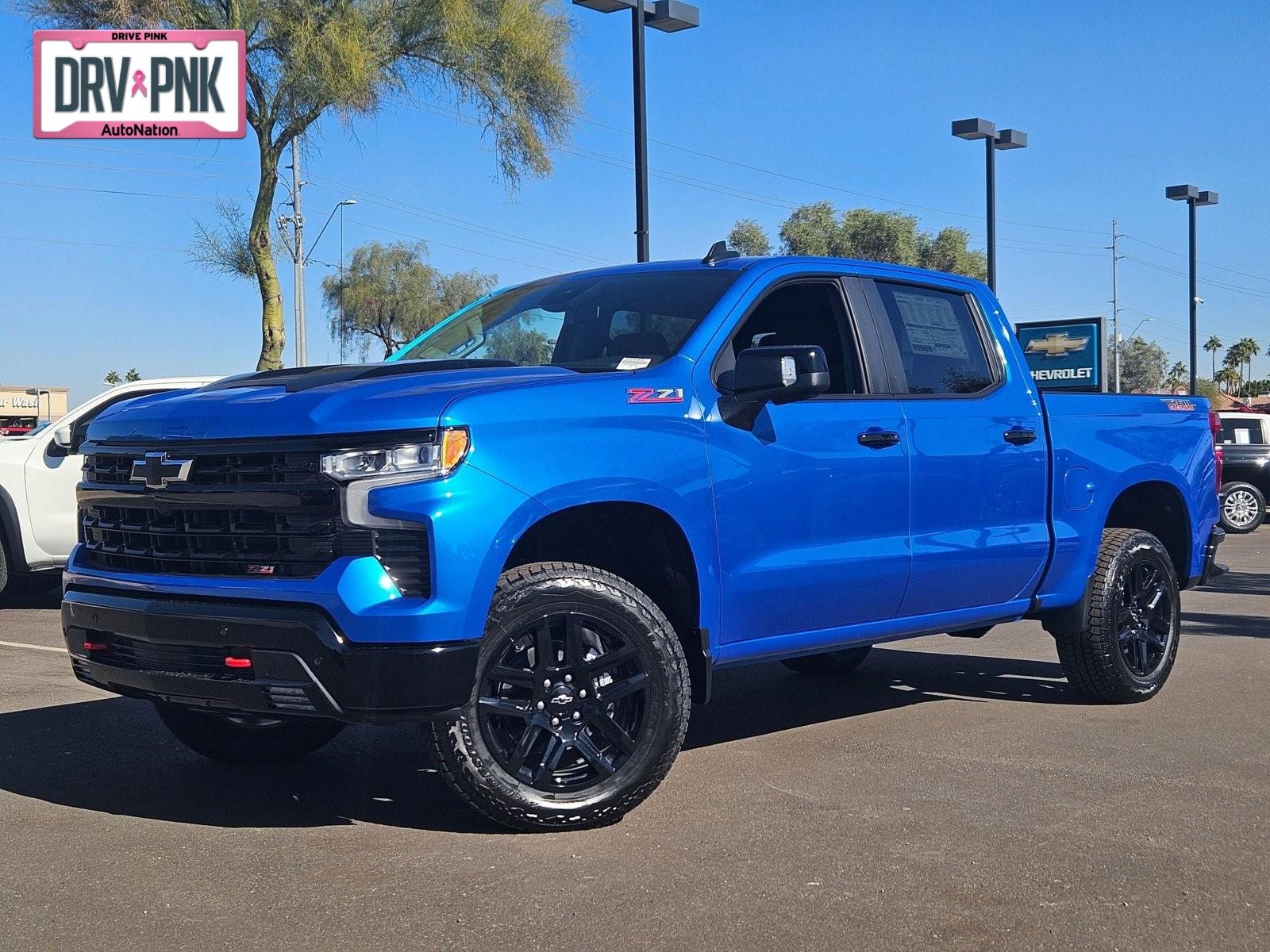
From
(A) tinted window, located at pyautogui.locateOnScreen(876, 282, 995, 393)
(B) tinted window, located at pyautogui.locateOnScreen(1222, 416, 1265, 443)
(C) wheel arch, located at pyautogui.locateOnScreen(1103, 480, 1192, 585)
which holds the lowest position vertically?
(C) wheel arch, located at pyautogui.locateOnScreen(1103, 480, 1192, 585)

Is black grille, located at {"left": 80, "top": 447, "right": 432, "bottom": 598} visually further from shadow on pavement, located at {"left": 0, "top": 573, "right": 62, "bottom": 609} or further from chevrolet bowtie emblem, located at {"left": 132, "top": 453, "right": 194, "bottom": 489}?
shadow on pavement, located at {"left": 0, "top": 573, "right": 62, "bottom": 609}

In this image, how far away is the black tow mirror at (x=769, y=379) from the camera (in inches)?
194

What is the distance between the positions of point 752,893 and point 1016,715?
3.03 m

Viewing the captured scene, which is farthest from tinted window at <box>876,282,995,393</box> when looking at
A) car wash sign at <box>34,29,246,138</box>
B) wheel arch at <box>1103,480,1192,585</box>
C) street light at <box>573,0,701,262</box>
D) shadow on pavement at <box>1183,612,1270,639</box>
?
car wash sign at <box>34,29,246,138</box>

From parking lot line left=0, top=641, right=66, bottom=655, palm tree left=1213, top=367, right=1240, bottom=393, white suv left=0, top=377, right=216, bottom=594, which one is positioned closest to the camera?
parking lot line left=0, top=641, right=66, bottom=655

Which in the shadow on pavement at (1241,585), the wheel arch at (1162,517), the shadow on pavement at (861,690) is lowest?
the shadow on pavement at (1241,585)

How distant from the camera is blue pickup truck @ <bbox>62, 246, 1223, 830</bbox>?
4211 millimetres

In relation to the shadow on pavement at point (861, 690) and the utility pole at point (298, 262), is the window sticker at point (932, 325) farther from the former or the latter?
the utility pole at point (298, 262)

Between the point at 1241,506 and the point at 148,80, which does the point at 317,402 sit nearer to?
the point at 148,80

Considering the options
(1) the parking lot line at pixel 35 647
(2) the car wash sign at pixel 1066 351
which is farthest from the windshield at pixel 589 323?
(2) the car wash sign at pixel 1066 351

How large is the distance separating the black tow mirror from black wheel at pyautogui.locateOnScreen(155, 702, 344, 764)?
1882 mm

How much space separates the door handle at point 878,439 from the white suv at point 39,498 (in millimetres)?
6759

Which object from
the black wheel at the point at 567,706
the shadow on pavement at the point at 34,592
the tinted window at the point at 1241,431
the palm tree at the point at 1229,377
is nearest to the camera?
the black wheel at the point at 567,706

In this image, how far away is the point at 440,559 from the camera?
418 centimetres
